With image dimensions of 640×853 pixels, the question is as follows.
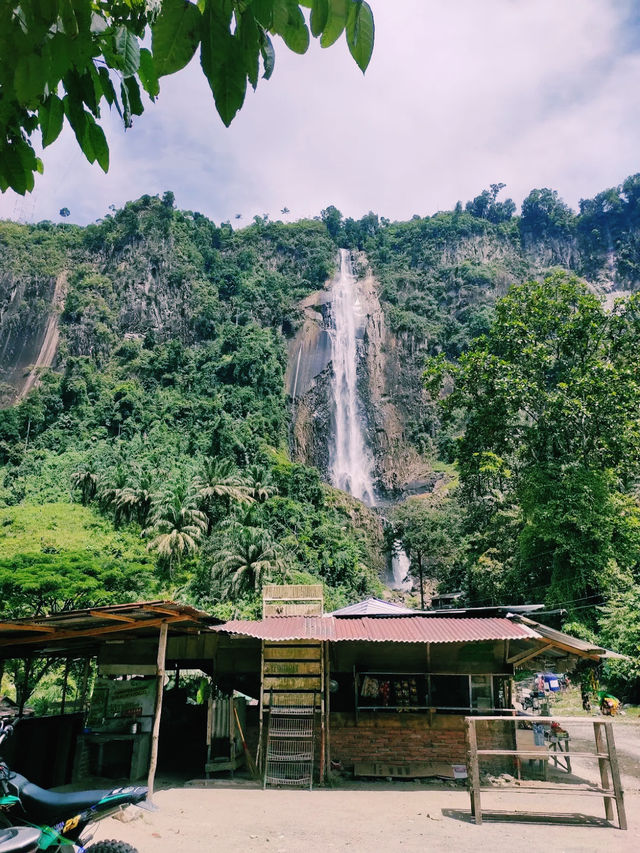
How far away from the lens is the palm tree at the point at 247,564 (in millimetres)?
27344

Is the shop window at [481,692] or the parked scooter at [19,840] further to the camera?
the shop window at [481,692]

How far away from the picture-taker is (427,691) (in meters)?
9.71

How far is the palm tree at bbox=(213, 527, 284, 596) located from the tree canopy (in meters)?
26.4

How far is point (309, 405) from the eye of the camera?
56.5 metres

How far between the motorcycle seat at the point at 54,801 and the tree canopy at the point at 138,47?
440 centimetres

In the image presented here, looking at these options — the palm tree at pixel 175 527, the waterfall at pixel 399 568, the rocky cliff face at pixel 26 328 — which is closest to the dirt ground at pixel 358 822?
the palm tree at pixel 175 527

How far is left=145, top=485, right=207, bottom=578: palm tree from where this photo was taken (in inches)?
1243

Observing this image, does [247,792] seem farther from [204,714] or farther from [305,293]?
[305,293]

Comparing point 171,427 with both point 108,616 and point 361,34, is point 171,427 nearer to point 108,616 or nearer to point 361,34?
point 108,616

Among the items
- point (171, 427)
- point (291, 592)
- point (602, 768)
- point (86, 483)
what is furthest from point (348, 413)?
point (602, 768)

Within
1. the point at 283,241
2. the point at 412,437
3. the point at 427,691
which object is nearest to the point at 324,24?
the point at 427,691

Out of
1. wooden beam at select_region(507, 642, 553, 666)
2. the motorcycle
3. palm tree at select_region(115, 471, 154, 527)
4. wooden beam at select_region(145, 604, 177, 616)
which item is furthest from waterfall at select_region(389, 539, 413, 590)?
the motorcycle

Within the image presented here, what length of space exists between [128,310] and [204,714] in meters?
Answer: 61.2

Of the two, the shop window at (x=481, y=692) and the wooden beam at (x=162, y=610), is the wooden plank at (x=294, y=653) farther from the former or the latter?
the wooden beam at (x=162, y=610)
